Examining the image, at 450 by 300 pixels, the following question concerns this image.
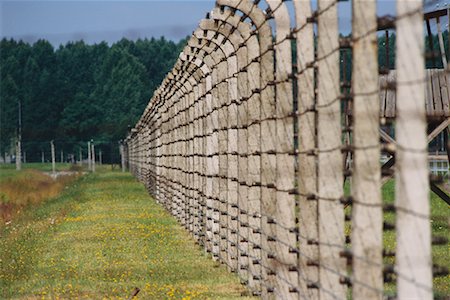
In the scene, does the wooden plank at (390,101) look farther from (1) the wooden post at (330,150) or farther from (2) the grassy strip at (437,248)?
(1) the wooden post at (330,150)

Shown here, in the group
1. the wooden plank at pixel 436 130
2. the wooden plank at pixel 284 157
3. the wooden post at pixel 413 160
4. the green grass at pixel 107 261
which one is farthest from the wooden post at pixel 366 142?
the wooden plank at pixel 436 130

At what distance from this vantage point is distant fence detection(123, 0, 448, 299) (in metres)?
5.74

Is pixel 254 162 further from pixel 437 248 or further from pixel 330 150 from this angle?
pixel 437 248

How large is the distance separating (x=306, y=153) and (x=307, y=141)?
0.85 feet

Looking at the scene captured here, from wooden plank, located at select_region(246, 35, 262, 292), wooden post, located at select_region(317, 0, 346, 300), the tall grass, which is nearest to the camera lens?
wooden post, located at select_region(317, 0, 346, 300)

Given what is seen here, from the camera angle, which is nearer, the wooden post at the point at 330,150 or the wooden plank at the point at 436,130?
the wooden post at the point at 330,150

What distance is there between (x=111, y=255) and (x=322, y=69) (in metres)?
8.86

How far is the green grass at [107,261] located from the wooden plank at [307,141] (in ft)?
9.06

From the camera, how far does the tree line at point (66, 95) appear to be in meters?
139

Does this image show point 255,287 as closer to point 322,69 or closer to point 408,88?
point 322,69

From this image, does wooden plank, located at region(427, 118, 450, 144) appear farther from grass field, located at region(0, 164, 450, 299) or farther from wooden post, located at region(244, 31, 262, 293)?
wooden post, located at region(244, 31, 262, 293)

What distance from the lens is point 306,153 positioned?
815cm

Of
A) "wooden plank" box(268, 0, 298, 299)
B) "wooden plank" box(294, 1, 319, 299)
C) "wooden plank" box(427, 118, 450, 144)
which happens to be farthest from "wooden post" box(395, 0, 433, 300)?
"wooden plank" box(427, 118, 450, 144)

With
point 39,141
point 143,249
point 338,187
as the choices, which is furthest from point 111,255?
point 39,141
